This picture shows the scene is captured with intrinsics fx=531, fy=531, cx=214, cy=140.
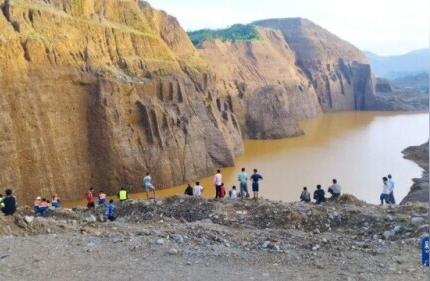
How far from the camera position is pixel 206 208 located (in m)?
15.3

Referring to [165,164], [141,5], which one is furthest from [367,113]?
[165,164]

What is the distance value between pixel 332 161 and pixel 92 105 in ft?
58.3

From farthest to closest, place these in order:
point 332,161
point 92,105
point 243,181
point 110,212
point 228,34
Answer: point 228,34
point 332,161
point 92,105
point 243,181
point 110,212

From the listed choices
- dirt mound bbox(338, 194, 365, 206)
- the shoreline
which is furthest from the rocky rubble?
the shoreline

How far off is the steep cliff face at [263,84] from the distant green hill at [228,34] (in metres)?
1.07

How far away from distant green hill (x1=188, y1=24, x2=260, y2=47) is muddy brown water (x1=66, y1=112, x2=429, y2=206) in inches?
575

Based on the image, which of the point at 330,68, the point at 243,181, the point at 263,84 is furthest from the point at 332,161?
the point at 330,68

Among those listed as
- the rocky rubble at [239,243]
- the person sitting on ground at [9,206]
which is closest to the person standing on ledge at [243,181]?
the rocky rubble at [239,243]

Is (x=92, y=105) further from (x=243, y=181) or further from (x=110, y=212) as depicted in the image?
(x=110, y=212)

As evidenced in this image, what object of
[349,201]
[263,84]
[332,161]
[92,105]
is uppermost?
[263,84]

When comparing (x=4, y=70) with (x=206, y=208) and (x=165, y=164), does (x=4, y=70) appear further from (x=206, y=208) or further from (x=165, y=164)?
(x=206, y=208)

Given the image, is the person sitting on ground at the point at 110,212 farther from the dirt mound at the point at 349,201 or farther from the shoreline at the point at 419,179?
the shoreline at the point at 419,179

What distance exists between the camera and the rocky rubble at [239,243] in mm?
10039

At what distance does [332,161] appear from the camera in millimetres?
36781
